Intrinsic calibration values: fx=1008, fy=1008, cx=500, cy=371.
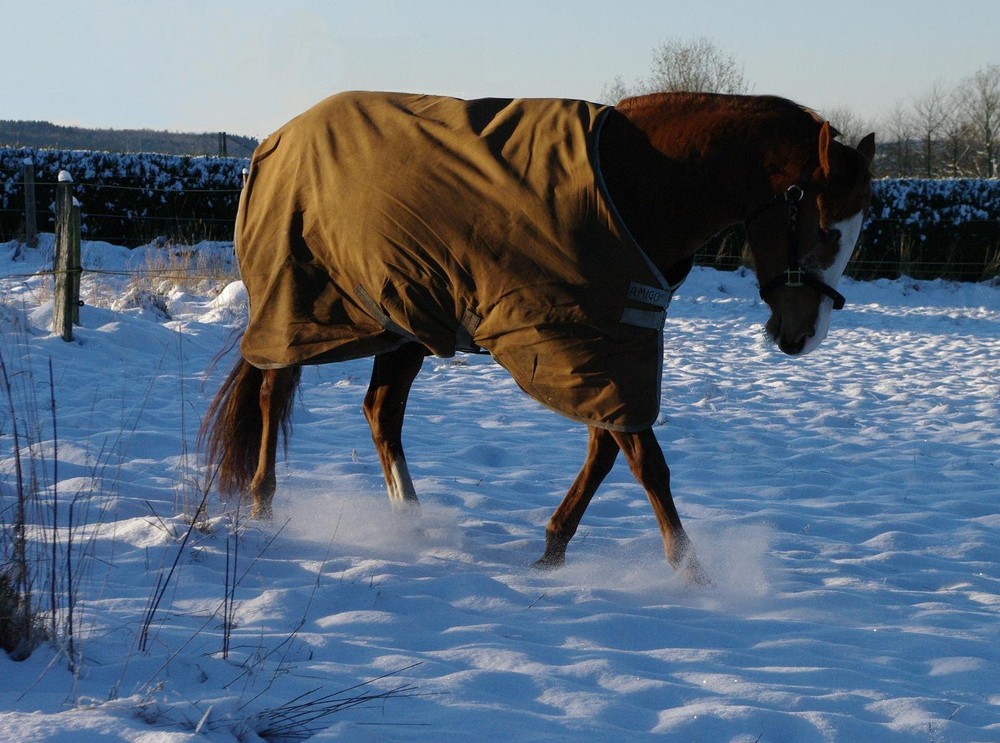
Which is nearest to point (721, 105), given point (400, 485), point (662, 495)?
point (662, 495)

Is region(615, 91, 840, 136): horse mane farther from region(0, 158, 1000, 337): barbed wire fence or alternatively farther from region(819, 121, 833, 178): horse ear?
region(0, 158, 1000, 337): barbed wire fence

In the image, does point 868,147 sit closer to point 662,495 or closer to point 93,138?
point 662,495

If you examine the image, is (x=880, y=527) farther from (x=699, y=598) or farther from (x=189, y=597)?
(x=189, y=597)

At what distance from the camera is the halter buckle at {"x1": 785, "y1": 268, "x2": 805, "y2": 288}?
3.35m

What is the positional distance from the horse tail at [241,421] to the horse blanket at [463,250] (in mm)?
208

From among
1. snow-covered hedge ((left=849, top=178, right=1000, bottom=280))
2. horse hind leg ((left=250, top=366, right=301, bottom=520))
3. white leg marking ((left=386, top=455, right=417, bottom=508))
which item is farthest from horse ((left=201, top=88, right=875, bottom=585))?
snow-covered hedge ((left=849, top=178, right=1000, bottom=280))

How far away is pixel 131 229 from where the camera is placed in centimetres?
1452

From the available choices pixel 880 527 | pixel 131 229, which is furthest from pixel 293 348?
pixel 131 229

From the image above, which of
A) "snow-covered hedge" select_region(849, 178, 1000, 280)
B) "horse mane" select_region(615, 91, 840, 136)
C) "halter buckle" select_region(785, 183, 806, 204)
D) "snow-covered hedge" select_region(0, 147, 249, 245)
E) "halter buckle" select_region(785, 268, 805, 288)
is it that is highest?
"horse mane" select_region(615, 91, 840, 136)

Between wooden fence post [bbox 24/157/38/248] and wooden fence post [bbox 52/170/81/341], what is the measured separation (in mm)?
6199

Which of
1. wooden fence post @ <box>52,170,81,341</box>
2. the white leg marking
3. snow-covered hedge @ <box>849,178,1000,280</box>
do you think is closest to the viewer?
the white leg marking

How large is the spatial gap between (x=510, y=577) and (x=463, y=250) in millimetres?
1142

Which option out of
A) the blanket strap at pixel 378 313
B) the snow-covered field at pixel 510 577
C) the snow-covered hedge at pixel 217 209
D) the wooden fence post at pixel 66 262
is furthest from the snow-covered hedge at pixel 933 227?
the blanket strap at pixel 378 313

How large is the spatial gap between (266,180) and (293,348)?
2.22 ft
